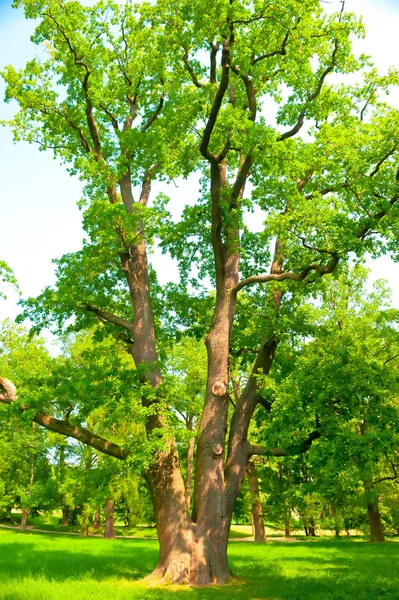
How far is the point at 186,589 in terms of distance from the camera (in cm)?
1163

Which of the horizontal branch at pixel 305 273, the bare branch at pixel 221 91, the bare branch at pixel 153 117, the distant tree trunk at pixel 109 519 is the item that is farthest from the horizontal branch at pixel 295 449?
the distant tree trunk at pixel 109 519

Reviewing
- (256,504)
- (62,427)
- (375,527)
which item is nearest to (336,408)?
(62,427)

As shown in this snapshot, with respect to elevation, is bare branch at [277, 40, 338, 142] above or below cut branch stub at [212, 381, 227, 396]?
above

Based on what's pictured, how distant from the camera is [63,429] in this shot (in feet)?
44.3

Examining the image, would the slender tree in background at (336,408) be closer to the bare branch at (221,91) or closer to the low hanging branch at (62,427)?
the low hanging branch at (62,427)

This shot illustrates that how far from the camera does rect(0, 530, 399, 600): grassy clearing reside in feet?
35.2

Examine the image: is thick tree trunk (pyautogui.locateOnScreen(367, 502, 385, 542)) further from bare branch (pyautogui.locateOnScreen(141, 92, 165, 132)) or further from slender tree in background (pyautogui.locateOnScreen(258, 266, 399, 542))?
bare branch (pyautogui.locateOnScreen(141, 92, 165, 132))

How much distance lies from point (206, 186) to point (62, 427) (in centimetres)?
911

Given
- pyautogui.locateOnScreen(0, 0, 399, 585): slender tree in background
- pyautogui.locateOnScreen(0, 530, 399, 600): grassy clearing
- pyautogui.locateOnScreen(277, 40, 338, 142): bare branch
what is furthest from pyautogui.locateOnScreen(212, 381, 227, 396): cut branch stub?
pyautogui.locateOnScreen(277, 40, 338, 142): bare branch

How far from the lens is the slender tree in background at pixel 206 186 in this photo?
12930 mm

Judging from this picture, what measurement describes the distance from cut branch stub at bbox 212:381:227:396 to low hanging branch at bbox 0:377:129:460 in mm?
2866

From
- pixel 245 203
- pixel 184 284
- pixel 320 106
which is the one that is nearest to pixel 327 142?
pixel 320 106

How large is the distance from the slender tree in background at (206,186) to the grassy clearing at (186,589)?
1.41m

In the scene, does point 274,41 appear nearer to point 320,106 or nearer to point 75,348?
point 320,106
